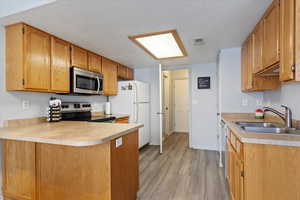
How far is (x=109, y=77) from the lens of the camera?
362cm

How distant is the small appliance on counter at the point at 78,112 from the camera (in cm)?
A: 272

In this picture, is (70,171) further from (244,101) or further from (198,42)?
(244,101)

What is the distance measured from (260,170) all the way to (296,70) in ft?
Answer: 2.58

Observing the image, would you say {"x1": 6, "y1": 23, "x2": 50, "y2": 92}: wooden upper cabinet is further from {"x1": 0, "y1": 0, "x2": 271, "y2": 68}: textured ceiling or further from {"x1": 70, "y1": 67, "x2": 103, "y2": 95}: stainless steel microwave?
{"x1": 70, "y1": 67, "x2": 103, "y2": 95}: stainless steel microwave

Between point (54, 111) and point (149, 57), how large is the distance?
2078 mm

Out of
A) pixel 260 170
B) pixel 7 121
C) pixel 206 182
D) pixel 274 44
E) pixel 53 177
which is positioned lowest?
pixel 206 182

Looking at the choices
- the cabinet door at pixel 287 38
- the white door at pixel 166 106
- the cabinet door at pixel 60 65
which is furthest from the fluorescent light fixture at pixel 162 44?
the white door at pixel 166 106

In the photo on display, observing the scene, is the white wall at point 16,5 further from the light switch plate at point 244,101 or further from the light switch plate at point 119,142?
the light switch plate at point 244,101

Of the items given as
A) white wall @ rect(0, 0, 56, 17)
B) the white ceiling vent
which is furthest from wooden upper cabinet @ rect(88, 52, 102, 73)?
the white ceiling vent

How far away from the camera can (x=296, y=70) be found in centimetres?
116

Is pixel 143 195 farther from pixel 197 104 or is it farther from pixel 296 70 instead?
pixel 197 104

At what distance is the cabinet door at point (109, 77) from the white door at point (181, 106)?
3.02 metres

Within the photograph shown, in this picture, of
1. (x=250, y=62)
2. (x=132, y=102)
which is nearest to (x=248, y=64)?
(x=250, y=62)

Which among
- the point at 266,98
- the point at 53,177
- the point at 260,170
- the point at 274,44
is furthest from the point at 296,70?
the point at 53,177
